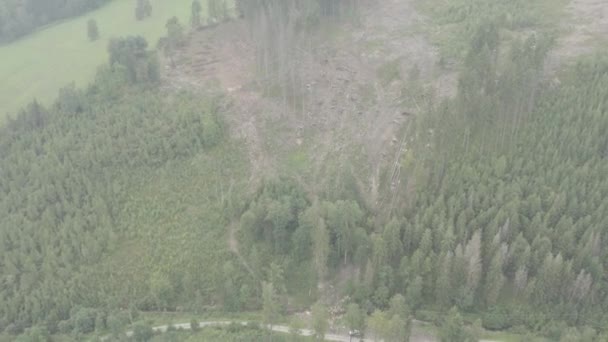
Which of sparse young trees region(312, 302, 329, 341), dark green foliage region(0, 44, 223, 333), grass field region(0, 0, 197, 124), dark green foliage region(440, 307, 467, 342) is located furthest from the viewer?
grass field region(0, 0, 197, 124)

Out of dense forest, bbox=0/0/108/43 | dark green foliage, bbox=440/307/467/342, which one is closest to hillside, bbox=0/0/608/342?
dark green foliage, bbox=440/307/467/342

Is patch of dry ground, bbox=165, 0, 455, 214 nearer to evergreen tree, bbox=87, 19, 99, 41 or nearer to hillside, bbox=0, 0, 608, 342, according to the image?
hillside, bbox=0, 0, 608, 342

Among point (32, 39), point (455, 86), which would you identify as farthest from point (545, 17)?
point (32, 39)

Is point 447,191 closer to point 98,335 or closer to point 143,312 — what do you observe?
point 143,312

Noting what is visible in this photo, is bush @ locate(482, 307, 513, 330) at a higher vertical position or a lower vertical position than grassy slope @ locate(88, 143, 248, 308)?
lower

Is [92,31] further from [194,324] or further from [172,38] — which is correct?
[194,324]

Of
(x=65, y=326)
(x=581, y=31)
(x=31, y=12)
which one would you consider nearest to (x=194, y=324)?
(x=65, y=326)
